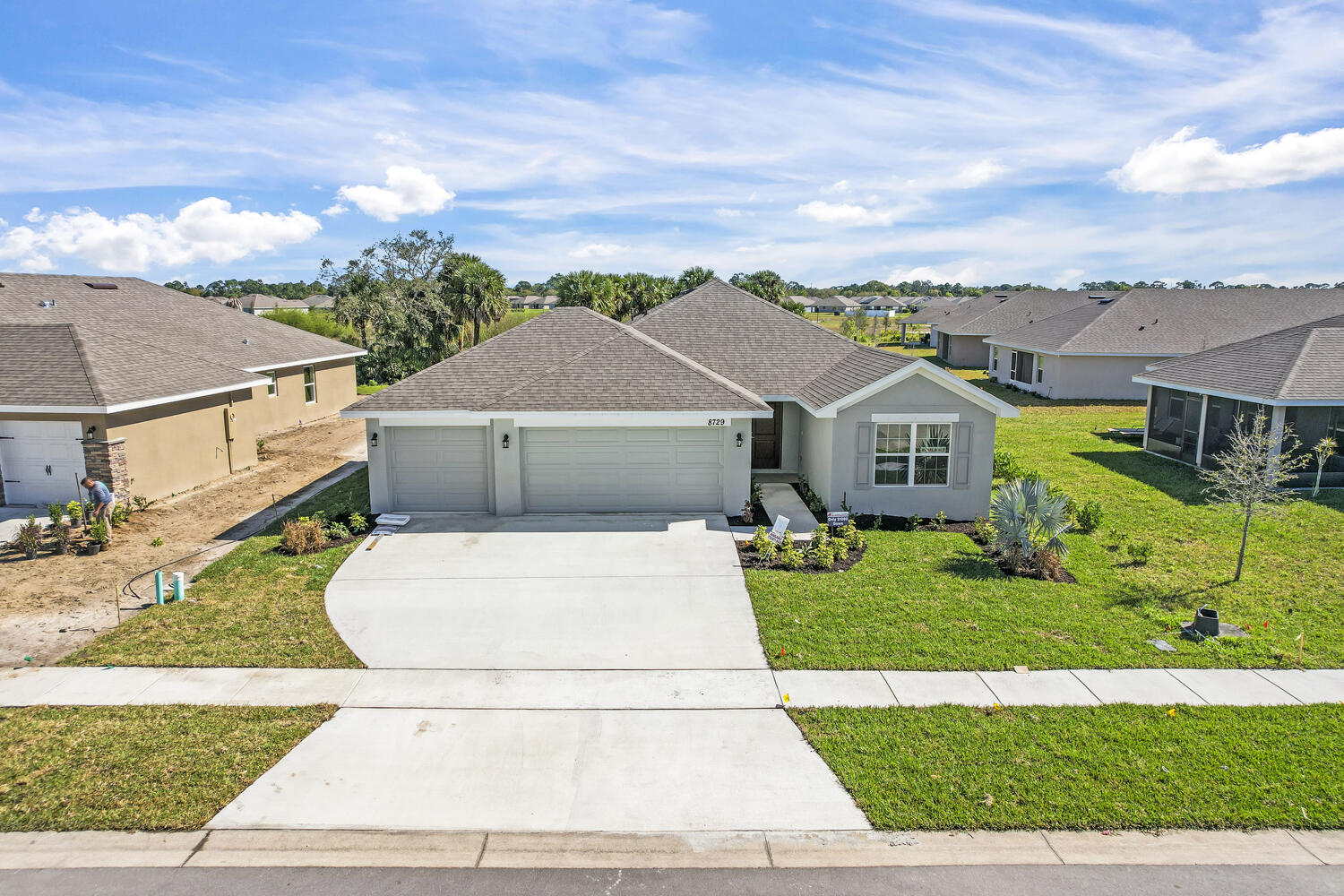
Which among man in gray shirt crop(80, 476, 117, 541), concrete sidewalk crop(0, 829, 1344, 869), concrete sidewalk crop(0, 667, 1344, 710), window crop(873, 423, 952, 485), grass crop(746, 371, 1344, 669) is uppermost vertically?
window crop(873, 423, 952, 485)

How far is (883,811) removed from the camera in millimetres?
6758

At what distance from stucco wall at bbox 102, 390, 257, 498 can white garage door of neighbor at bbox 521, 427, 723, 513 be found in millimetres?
8830

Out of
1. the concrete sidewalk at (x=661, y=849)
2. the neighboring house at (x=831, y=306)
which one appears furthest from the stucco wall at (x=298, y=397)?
the neighboring house at (x=831, y=306)

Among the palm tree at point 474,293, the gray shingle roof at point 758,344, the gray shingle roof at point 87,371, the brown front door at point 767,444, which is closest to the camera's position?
the gray shingle roof at point 87,371

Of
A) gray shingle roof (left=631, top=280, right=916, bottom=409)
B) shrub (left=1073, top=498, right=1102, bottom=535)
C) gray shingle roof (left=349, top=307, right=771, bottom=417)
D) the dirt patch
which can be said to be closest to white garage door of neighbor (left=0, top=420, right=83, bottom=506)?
the dirt patch

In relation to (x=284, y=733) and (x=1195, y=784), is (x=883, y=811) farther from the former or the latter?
(x=284, y=733)

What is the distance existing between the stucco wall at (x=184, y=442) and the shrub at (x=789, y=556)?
561 inches

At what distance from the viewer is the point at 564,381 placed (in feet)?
53.3

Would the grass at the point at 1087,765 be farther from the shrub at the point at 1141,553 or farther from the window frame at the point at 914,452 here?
the window frame at the point at 914,452

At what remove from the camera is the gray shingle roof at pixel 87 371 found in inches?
633

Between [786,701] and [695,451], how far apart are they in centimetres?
782

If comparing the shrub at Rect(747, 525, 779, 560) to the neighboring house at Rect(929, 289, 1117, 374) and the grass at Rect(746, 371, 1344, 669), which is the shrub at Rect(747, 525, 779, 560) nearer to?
the grass at Rect(746, 371, 1344, 669)

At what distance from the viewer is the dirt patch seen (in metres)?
10.6

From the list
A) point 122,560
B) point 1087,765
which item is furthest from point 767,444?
point 122,560
